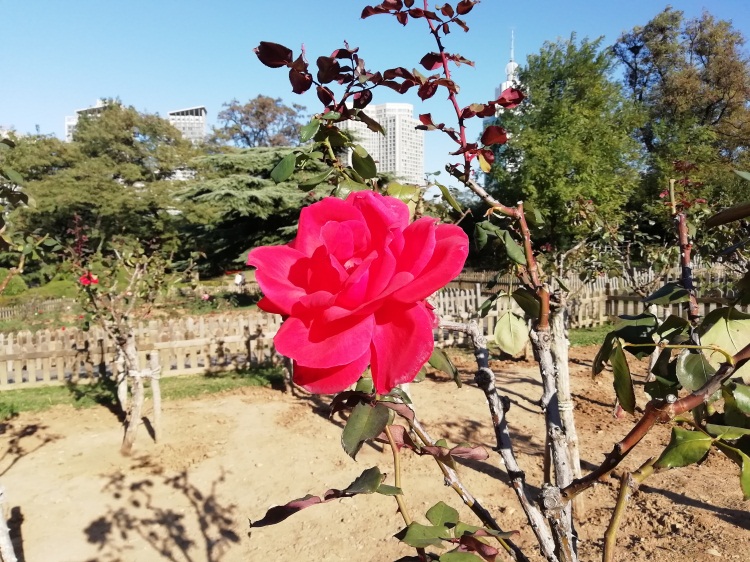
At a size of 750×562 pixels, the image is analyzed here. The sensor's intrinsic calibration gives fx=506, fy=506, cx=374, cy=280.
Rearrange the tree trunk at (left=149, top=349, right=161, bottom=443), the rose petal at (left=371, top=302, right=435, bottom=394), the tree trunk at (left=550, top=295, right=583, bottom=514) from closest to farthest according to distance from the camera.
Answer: the rose petal at (left=371, top=302, right=435, bottom=394), the tree trunk at (left=550, top=295, right=583, bottom=514), the tree trunk at (left=149, top=349, right=161, bottom=443)

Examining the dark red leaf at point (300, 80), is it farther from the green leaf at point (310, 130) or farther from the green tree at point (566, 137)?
the green tree at point (566, 137)

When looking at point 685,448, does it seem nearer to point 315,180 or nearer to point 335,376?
point 335,376

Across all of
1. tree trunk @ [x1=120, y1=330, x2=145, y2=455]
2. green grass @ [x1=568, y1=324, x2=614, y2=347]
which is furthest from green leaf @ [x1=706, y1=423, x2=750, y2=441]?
green grass @ [x1=568, y1=324, x2=614, y2=347]

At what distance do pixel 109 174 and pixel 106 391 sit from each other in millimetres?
22322

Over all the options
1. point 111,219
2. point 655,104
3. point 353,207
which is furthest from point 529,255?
point 655,104

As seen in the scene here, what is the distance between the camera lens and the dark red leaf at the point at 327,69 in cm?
80

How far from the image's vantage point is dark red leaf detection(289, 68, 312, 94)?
0.80 m

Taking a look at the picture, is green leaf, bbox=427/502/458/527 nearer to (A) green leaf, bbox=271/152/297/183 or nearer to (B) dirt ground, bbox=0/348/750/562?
(A) green leaf, bbox=271/152/297/183

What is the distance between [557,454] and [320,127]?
2.17ft

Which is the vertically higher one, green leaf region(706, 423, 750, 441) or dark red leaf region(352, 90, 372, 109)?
dark red leaf region(352, 90, 372, 109)

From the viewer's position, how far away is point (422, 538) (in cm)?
74

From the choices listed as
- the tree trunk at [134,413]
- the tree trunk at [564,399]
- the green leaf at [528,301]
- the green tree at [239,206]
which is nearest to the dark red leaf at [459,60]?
the green leaf at [528,301]

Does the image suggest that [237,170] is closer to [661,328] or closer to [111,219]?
[111,219]

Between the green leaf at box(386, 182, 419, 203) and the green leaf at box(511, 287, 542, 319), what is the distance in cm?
23
